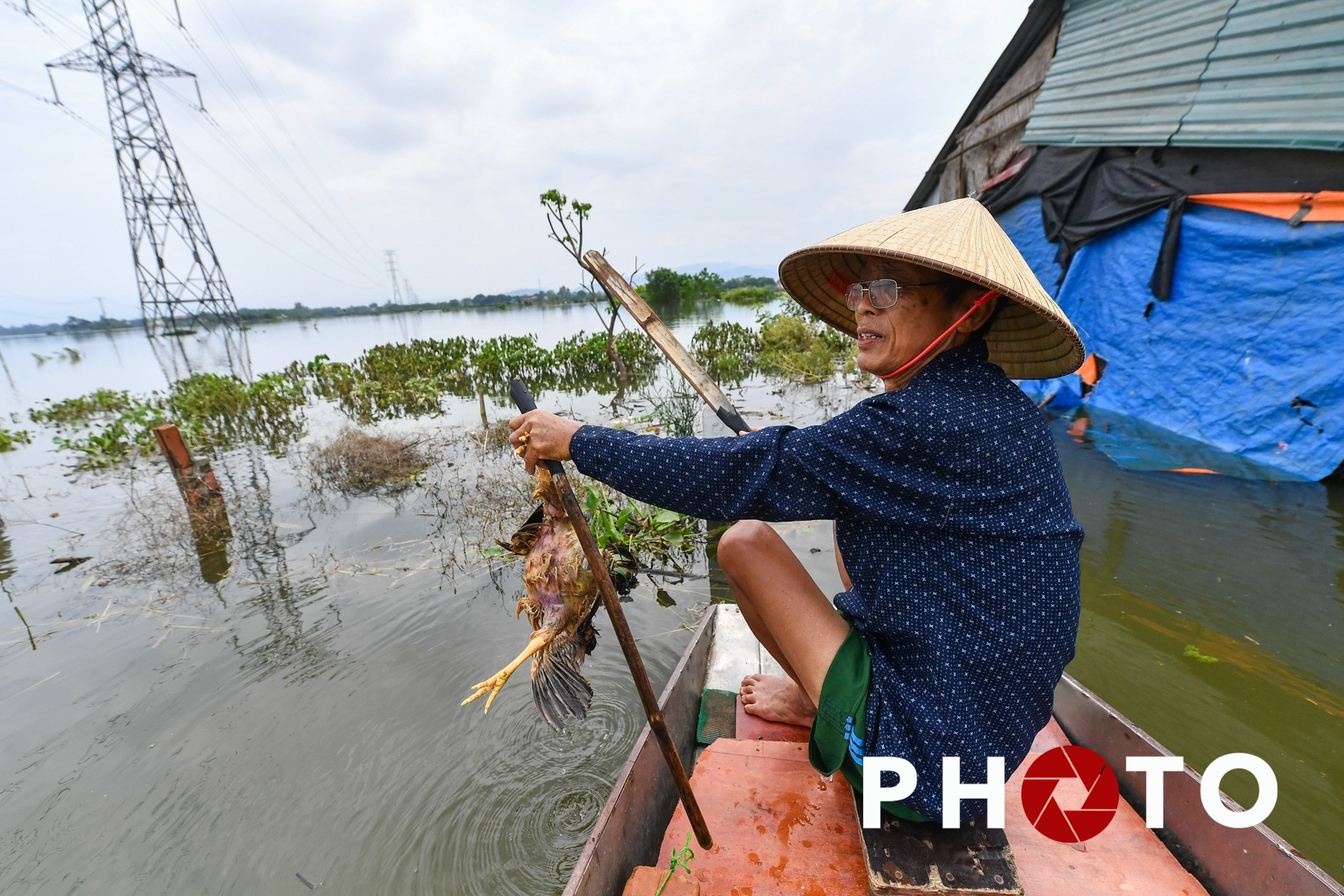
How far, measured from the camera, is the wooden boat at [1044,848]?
1.27m

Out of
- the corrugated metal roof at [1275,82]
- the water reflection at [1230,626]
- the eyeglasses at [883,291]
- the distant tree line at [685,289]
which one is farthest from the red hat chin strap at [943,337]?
the distant tree line at [685,289]

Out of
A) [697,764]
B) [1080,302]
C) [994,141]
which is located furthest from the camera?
[994,141]

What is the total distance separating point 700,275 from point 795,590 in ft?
124

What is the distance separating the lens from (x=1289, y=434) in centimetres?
471

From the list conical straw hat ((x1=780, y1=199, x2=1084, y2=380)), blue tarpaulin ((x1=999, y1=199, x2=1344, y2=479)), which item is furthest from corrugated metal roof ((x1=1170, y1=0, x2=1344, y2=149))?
conical straw hat ((x1=780, y1=199, x2=1084, y2=380))

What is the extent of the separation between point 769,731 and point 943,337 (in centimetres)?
153

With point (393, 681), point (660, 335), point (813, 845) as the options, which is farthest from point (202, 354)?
point (813, 845)

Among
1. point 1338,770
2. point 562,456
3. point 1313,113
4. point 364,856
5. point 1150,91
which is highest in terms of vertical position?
point 1150,91

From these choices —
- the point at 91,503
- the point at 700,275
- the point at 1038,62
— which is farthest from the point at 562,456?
the point at 700,275

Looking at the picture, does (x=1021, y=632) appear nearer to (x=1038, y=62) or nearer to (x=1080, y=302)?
(x=1080, y=302)

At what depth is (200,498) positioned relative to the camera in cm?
484

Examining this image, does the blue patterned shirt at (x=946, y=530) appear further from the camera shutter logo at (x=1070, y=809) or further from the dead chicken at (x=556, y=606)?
the dead chicken at (x=556, y=606)

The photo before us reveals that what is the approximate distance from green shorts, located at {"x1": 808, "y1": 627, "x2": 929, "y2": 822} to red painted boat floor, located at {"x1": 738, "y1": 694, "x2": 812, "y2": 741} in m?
0.60

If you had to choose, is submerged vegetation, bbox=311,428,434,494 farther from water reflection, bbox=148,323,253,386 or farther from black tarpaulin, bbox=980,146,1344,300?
black tarpaulin, bbox=980,146,1344,300
